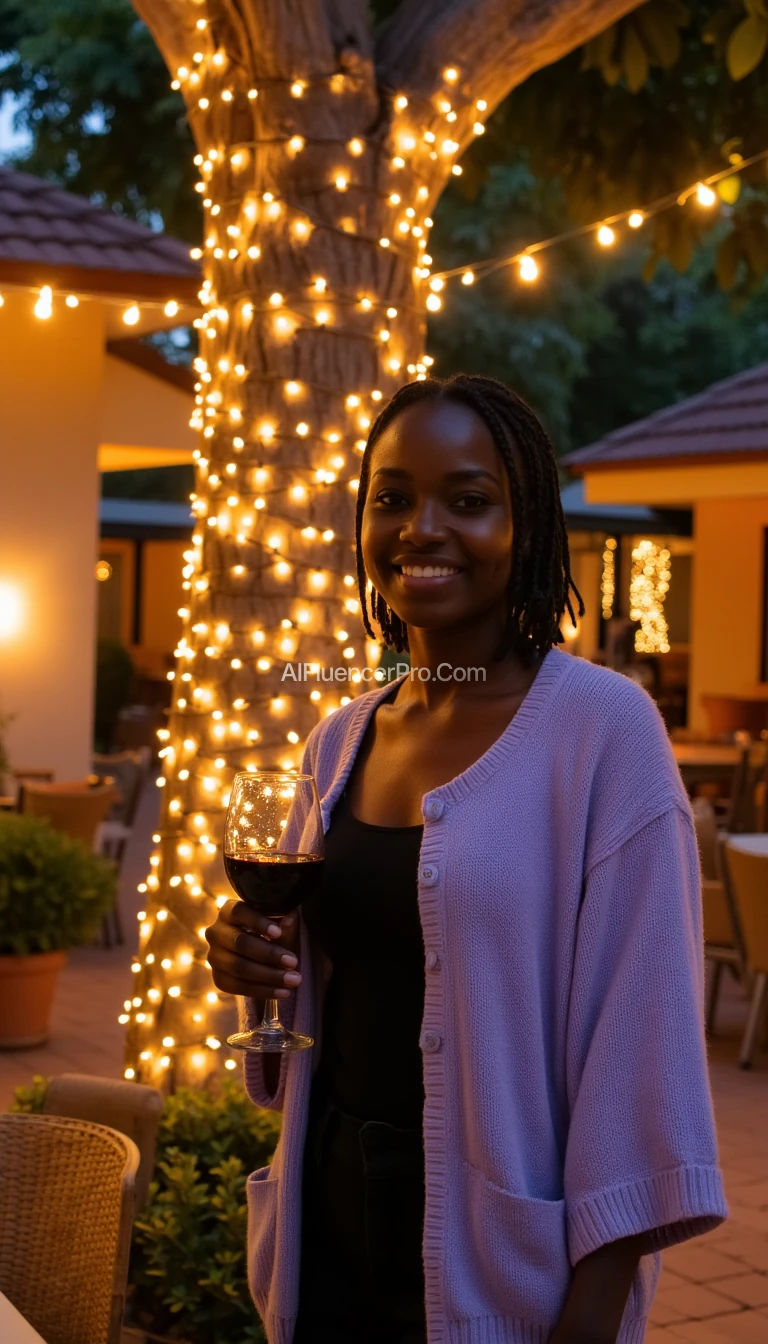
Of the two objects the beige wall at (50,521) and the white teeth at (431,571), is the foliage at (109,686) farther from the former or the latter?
the white teeth at (431,571)

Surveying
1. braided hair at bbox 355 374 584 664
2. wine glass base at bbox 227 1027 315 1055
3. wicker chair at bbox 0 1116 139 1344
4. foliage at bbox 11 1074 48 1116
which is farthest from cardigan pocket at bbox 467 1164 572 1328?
foliage at bbox 11 1074 48 1116

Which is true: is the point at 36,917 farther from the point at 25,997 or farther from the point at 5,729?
the point at 5,729

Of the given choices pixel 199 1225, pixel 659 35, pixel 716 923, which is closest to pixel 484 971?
pixel 199 1225

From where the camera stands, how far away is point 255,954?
6.05 feet

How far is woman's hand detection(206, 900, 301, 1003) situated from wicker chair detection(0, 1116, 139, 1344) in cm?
51

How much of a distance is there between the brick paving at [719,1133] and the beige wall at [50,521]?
1.23 m

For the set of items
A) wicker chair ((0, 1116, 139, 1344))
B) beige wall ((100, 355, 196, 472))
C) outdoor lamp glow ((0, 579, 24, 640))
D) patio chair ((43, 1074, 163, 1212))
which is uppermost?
beige wall ((100, 355, 196, 472))

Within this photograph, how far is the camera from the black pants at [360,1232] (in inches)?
70.6

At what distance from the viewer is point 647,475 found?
13.2 metres

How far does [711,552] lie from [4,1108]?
10.5m

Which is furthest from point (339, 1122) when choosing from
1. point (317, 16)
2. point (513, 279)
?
point (513, 279)

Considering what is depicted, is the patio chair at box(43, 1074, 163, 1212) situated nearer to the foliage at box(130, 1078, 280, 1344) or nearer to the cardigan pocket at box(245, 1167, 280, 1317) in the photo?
the foliage at box(130, 1078, 280, 1344)

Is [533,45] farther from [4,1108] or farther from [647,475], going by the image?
[647,475]

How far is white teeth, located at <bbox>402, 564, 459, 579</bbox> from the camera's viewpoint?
1.81m
